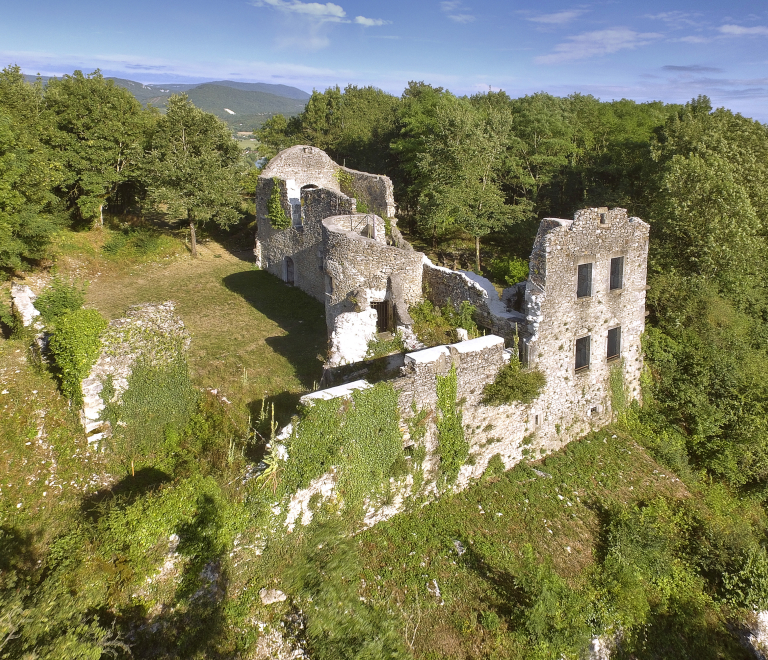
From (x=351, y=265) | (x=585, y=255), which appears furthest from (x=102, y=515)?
(x=585, y=255)

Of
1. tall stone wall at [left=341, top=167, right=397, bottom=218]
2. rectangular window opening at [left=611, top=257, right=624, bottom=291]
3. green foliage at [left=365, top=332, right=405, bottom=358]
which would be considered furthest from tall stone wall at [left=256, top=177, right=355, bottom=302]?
rectangular window opening at [left=611, top=257, right=624, bottom=291]

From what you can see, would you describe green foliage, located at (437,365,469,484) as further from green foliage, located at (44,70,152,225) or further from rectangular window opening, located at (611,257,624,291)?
green foliage, located at (44,70,152,225)

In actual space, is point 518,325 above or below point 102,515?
above

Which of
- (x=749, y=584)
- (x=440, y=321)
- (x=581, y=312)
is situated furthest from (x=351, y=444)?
(x=749, y=584)

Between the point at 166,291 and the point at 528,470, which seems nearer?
the point at 528,470

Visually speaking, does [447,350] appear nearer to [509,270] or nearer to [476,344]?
[476,344]

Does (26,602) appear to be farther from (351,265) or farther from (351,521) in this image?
(351,265)
